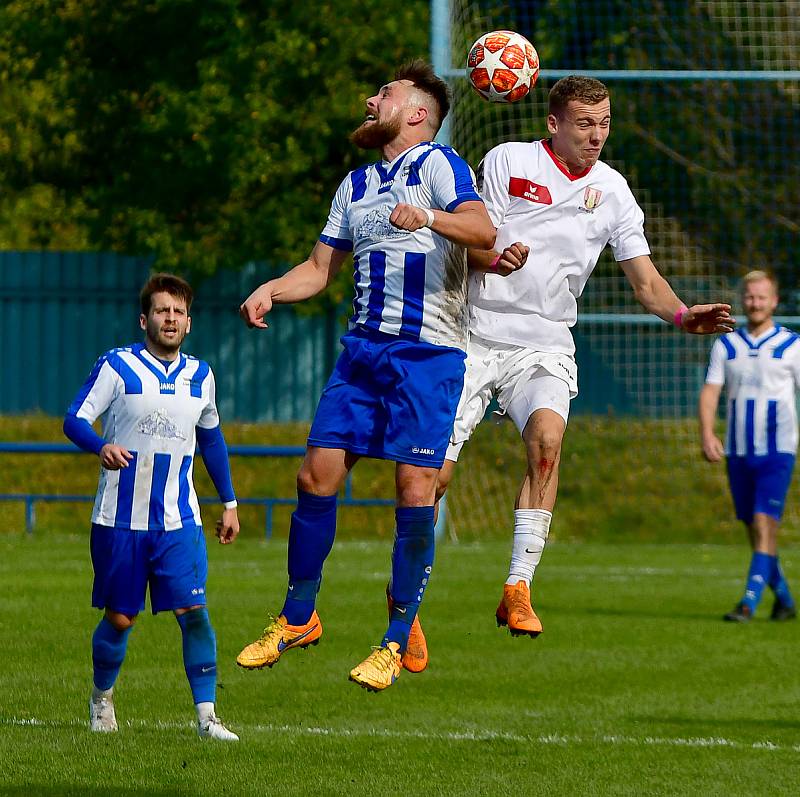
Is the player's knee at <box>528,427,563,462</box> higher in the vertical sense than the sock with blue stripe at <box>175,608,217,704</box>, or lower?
higher

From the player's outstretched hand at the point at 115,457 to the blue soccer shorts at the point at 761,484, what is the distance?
689 cm

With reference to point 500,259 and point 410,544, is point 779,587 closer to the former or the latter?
point 410,544

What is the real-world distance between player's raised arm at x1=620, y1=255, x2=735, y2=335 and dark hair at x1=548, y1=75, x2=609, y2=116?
0.77 m

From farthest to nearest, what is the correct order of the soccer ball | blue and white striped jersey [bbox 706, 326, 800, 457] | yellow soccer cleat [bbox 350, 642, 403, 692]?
blue and white striped jersey [bbox 706, 326, 800, 457] < the soccer ball < yellow soccer cleat [bbox 350, 642, 403, 692]

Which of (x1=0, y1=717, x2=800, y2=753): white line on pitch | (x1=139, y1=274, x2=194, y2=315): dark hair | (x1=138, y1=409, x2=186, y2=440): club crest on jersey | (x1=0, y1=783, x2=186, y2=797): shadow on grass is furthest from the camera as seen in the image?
(x1=0, y1=717, x2=800, y2=753): white line on pitch

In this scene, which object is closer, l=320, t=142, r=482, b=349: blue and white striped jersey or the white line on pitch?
l=320, t=142, r=482, b=349: blue and white striped jersey

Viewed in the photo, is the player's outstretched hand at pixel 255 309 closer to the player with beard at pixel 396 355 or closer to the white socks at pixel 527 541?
the player with beard at pixel 396 355

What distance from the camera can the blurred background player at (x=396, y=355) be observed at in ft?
22.1

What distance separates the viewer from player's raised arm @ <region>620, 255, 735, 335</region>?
6.95m

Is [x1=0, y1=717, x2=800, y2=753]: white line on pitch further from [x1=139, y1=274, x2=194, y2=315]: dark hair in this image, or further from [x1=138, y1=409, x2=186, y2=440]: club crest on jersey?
[x1=139, y1=274, x2=194, y2=315]: dark hair

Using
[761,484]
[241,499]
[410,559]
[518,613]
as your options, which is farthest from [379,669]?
[241,499]

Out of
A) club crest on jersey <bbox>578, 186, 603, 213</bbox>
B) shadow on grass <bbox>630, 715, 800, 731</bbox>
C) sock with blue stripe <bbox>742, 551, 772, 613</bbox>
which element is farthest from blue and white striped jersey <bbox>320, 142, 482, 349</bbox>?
sock with blue stripe <bbox>742, 551, 772, 613</bbox>

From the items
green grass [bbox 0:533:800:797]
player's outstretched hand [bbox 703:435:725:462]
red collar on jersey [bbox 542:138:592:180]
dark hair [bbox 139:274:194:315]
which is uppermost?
red collar on jersey [bbox 542:138:592:180]

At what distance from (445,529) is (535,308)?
1248cm
